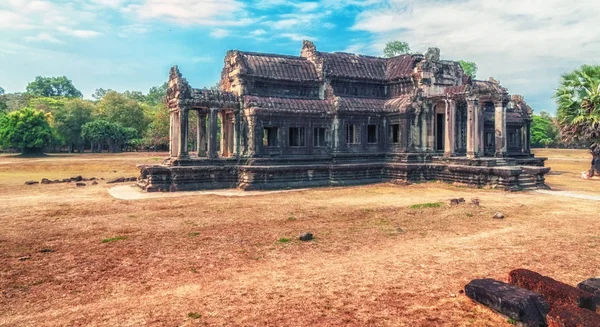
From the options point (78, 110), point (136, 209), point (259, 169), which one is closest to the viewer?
point (136, 209)

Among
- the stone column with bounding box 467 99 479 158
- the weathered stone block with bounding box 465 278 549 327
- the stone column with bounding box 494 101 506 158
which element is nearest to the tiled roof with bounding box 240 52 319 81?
the stone column with bounding box 467 99 479 158

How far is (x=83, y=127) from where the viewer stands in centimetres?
5422

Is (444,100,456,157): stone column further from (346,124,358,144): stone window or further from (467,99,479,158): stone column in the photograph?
(346,124,358,144): stone window

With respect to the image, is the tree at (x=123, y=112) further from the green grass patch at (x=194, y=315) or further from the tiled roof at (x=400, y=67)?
the green grass patch at (x=194, y=315)

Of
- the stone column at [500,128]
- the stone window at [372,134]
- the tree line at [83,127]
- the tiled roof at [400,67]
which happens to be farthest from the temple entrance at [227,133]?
the tree line at [83,127]

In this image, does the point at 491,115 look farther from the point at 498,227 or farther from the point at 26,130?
the point at 26,130

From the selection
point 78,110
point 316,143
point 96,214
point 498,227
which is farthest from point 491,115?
point 78,110

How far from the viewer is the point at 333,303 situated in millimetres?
5582

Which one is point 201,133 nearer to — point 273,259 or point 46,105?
point 273,259

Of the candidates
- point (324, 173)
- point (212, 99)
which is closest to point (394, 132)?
point (324, 173)

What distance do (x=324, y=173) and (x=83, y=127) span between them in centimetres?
4480

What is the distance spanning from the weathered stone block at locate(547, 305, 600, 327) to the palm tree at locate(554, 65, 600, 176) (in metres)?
24.5

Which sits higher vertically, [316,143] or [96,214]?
[316,143]

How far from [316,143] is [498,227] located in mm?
13373
